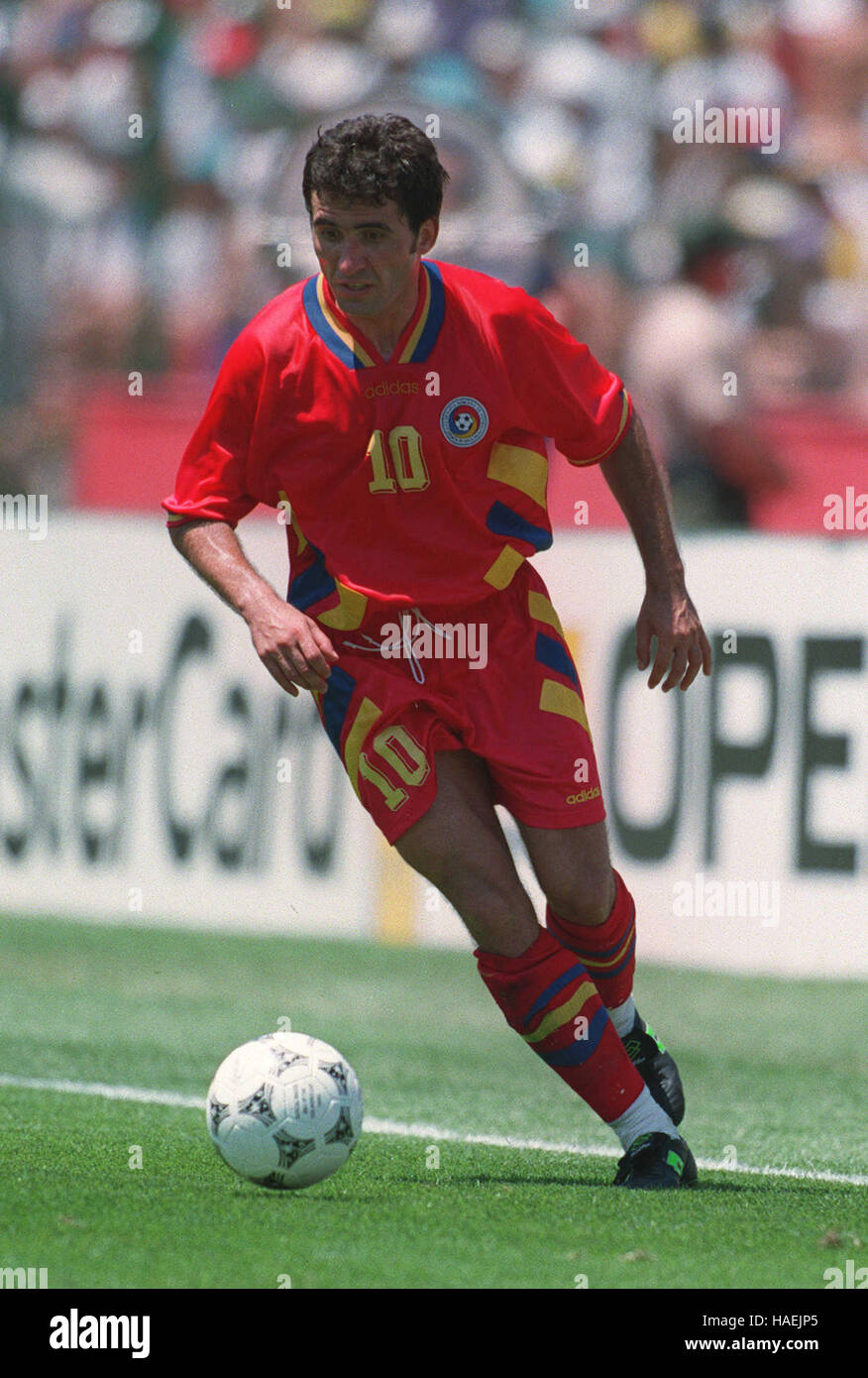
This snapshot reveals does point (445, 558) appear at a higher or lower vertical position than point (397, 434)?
lower

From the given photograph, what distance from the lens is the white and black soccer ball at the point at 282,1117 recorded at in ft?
16.9

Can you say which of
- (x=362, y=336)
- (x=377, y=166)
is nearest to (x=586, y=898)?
(x=362, y=336)

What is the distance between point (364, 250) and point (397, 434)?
46 cm

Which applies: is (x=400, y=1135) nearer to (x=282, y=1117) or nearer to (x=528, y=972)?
(x=528, y=972)

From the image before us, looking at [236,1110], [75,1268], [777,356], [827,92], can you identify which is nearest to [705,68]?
[827,92]

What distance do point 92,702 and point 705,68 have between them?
5.42m

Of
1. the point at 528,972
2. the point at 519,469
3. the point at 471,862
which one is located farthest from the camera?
the point at 519,469

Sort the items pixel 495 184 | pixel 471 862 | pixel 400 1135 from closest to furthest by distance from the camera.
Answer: pixel 471 862, pixel 400 1135, pixel 495 184

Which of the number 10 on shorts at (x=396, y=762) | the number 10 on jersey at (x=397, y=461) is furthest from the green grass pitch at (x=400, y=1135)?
the number 10 on jersey at (x=397, y=461)

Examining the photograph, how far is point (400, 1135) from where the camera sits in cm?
644

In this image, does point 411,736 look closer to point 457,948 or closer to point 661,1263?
A: point 661,1263

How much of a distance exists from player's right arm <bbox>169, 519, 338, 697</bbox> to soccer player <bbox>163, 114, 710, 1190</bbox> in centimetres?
1

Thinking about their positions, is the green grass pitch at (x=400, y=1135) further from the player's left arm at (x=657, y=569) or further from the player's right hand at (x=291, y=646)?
the player's left arm at (x=657, y=569)
